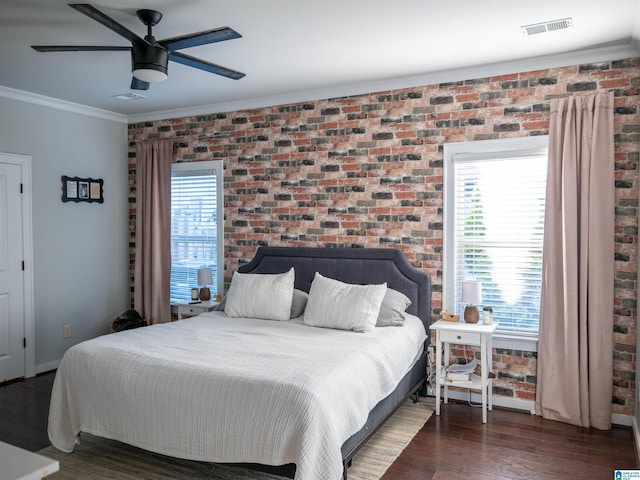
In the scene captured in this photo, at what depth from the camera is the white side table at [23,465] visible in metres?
1.35

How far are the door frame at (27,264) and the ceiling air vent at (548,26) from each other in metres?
4.68

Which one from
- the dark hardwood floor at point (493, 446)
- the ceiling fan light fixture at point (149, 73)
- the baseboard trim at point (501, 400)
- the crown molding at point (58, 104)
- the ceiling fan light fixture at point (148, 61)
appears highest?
the crown molding at point (58, 104)

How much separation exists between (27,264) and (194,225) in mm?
1716

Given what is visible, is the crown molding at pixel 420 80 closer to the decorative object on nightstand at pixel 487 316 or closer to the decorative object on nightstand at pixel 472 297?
the decorative object on nightstand at pixel 472 297

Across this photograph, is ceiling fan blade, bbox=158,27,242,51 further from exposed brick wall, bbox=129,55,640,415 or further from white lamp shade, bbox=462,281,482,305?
white lamp shade, bbox=462,281,482,305

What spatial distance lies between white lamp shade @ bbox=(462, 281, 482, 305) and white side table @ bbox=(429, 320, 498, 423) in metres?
0.20

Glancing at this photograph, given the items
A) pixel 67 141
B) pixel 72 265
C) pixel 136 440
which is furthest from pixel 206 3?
pixel 72 265

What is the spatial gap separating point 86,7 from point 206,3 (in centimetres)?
75

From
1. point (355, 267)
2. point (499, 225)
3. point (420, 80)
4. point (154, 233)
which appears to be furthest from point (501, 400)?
point (154, 233)

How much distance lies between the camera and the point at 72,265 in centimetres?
555

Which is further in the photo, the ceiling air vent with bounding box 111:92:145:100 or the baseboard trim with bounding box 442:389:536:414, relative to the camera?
the ceiling air vent with bounding box 111:92:145:100

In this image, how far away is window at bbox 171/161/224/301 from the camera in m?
5.64

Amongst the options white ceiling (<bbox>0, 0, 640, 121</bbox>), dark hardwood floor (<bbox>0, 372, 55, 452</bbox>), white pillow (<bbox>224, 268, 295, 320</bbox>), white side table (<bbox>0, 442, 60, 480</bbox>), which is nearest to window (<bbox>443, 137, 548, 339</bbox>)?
white ceiling (<bbox>0, 0, 640, 121</bbox>)

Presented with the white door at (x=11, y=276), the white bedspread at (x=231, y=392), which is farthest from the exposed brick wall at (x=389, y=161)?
the white door at (x=11, y=276)
